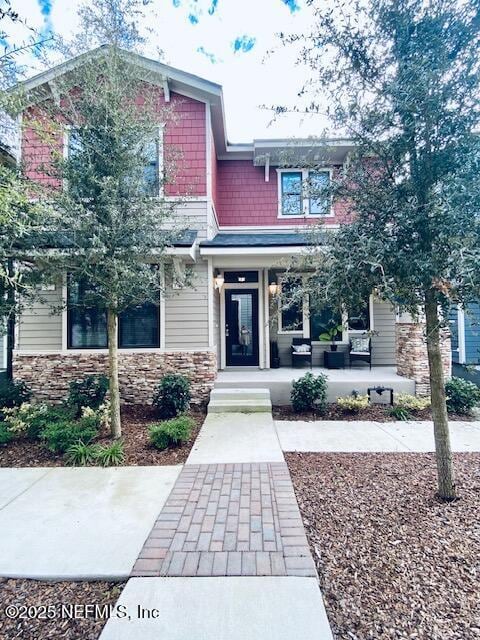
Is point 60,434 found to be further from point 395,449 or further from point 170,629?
point 395,449

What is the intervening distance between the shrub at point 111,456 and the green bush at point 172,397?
1864 millimetres

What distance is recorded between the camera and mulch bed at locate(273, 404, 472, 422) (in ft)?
21.4

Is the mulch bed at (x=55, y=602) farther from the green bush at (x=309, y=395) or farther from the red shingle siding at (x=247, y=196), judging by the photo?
the red shingle siding at (x=247, y=196)

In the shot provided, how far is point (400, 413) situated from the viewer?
6.55 metres

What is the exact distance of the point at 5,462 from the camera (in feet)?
15.6

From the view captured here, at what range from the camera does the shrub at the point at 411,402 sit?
A: 6754mm

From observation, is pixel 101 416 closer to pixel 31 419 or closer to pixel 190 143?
pixel 31 419

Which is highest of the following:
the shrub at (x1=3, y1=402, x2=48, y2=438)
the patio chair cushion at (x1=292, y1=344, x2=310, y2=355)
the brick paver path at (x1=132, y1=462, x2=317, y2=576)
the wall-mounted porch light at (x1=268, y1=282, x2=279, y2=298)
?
the wall-mounted porch light at (x1=268, y1=282, x2=279, y2=298)

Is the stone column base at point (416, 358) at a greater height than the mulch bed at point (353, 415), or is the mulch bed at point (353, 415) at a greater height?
the stone column base at point (416, 358)

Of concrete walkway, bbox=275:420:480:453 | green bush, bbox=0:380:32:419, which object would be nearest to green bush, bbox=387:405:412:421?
concrete walkway, bbox=275:420:480:453

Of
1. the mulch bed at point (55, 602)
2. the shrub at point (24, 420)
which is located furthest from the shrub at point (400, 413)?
the shrub at point (24, 420)

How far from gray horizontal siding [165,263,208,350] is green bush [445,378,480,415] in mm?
5186

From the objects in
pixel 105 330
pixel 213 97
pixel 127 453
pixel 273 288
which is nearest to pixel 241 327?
pixel 273 288

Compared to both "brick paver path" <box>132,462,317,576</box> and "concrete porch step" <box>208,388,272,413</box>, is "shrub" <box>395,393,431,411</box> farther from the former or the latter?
"brick paver path" <box>132,462,317,576</box>
